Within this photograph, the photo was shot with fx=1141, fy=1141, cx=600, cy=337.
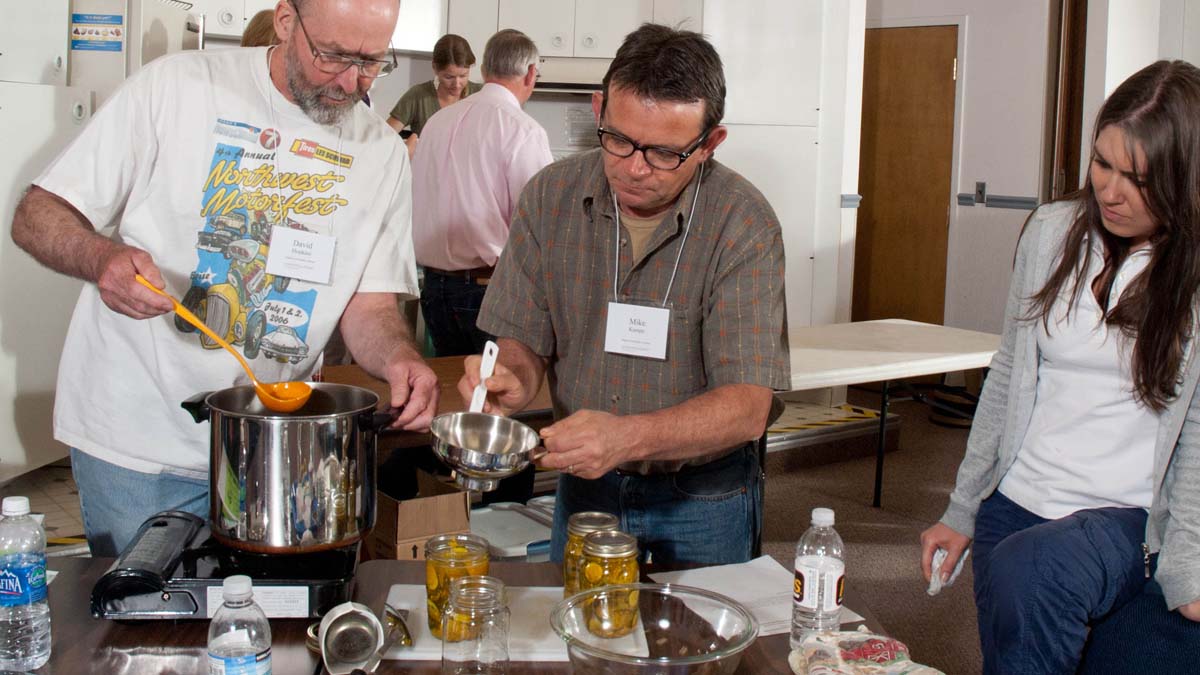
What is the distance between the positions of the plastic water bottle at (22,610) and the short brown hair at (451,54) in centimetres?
382

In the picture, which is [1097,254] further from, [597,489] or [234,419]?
[234,419]

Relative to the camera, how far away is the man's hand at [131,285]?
61.2 inches

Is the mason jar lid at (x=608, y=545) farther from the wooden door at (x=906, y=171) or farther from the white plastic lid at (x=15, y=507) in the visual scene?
the wooden door at (x=906, y=171)

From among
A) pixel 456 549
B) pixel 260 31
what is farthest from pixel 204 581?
pixel 260 31

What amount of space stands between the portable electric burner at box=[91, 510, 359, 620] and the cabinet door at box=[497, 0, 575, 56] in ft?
16.8

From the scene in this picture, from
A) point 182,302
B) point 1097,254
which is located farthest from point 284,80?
point 1097,254

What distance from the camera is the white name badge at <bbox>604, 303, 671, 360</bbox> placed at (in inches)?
75.0

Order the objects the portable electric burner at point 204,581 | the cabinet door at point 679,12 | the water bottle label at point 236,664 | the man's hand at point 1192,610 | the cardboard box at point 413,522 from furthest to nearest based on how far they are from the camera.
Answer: the cabinet door at point 679,12 → the cardboard box at point 413,522 → the man's hand at point 1192,610 → the portable electric burner at point 204,581 → the water bottle label at point 236,664

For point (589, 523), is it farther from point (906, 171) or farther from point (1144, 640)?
point (906, 171)

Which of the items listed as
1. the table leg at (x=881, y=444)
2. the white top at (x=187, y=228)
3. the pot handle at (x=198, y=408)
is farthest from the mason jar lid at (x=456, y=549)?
the table leg at (x=881, y=444)

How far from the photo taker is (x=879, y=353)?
400 cm

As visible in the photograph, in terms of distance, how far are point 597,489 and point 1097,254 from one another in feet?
3.21

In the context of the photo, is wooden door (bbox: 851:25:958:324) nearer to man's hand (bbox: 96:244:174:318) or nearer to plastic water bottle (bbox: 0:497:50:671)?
man's hand (bbox: 96:244:174:318)

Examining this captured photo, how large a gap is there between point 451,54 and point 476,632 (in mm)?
3976
